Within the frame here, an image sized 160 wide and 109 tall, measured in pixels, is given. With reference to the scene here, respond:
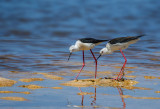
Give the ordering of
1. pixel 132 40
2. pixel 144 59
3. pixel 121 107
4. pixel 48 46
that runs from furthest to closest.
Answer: pixel 48 46 < pixel 144 59 < pixel 132 40 < pixel 121 107

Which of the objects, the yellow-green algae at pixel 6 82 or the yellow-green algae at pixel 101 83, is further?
the yellow-green algae at pixel 101 83

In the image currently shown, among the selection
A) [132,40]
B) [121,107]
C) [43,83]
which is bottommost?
[121,107]

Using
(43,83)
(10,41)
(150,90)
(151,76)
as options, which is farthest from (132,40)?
(10,41)

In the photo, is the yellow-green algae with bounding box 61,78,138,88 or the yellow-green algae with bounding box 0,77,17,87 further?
the yellow-green algae with bounding box 61,78,138,88

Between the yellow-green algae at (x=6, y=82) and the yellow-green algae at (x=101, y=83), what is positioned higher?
the yellow-green algae at (x=6, y=82)

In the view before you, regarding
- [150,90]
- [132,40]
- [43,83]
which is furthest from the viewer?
[132,40]

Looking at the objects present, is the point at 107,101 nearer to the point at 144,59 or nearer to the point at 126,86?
the point at 126,86

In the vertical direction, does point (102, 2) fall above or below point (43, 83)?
above

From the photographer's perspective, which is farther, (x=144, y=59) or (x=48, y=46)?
(x=48, y=46)

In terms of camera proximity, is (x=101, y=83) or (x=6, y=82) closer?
(x=6, y=82)

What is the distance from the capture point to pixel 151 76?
26.0 feet

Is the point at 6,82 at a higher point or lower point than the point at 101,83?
higher

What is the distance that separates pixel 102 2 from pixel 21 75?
66.4 ft

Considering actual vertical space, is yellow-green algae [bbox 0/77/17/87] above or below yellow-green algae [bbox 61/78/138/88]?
above
